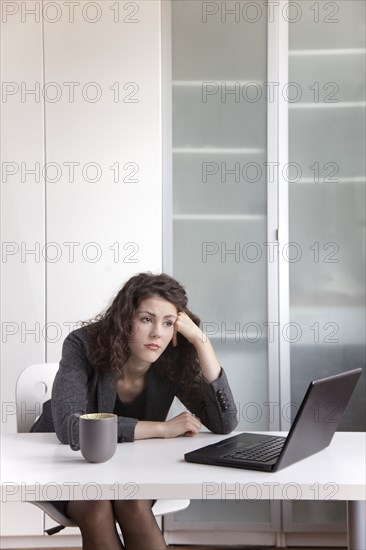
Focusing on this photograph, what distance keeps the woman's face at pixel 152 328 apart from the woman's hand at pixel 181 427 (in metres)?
0.21

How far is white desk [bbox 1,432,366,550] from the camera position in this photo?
1493 millimetres

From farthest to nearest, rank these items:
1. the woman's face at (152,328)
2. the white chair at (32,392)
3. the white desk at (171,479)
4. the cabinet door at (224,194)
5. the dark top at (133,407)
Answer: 1. the cabinet door at (224,194)
2. the white chair at (32,392)
3. the dark top at (133,407)
4. the woman's face at (152,328)
5. the white desk at (171,479)

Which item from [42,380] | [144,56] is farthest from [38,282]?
[144,56]

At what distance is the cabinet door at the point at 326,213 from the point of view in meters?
3.27

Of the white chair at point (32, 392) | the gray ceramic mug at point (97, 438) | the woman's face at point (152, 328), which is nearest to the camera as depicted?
the gray ceramic mug at point (97, 438)

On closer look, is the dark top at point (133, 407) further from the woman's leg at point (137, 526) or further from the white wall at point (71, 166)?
the white wall at point (71, 166)

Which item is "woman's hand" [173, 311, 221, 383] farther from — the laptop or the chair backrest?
the chair backrest

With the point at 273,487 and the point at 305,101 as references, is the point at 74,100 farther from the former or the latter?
the point at 273,487

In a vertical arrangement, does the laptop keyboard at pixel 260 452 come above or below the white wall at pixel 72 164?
below

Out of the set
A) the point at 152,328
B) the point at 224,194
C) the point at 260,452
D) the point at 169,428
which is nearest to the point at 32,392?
the point at 152,328

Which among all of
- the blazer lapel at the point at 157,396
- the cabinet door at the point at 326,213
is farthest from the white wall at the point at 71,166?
the blazer lapel at the point at 157,396

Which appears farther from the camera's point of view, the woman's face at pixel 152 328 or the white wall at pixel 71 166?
the white wall at pixel 71 166

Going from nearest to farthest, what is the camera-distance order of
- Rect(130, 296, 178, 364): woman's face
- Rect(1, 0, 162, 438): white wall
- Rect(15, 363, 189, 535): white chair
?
1. Rect(130, 296, 178, 364): woman's face
2. Rect(15, 363, 189, 535): white chair
3. Rect(1, 0, 162, 438): white wall

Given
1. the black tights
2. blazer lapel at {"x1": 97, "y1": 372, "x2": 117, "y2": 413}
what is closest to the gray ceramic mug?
the black tights
